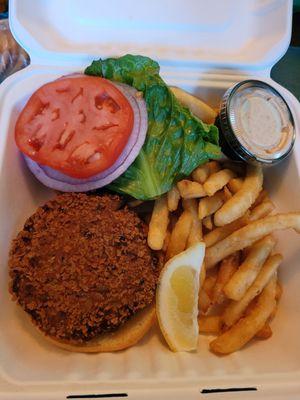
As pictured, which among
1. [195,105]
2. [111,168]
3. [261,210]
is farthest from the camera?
[195,105]

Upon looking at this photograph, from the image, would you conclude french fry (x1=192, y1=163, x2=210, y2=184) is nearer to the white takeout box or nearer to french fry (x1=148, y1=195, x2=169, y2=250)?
french fry (x1=148, y1=195, x2=169, y2=250)

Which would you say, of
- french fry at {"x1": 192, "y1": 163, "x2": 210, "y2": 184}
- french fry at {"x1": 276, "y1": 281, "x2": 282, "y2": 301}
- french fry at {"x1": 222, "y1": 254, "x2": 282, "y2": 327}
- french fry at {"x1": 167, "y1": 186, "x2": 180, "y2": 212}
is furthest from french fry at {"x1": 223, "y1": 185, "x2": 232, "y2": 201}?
french fry at {"x1": 276, "y1": 281, "x2": 282, "y2": 301}

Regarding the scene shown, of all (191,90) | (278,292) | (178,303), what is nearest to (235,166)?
(191,90)

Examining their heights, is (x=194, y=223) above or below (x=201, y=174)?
below

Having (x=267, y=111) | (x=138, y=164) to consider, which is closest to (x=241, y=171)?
(x=267, y=111)

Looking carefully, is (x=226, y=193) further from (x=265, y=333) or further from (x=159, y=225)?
(x=265, y=333)

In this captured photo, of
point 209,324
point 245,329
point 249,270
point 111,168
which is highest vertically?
point 111,168

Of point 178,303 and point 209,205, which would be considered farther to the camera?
point 209,205

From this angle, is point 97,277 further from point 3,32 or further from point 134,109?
point 3,32
